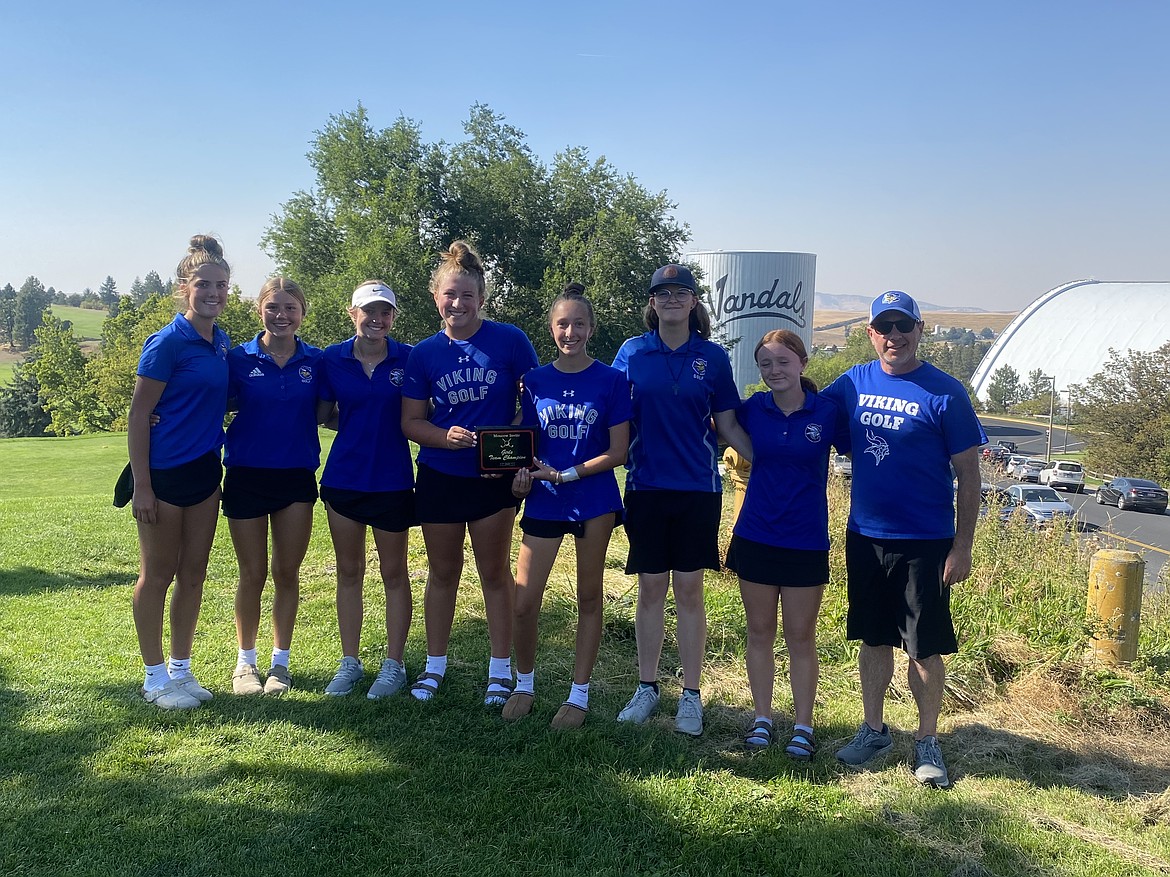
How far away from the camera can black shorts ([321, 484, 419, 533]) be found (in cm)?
409

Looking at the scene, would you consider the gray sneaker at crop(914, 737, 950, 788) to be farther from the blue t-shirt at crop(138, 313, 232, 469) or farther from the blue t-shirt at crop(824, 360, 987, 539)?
the blue t-shirt at crop(138, 313, 232, 469)

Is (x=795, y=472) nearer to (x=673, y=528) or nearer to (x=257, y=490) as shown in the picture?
(x=673, y=528)

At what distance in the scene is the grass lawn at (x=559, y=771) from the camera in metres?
2.89

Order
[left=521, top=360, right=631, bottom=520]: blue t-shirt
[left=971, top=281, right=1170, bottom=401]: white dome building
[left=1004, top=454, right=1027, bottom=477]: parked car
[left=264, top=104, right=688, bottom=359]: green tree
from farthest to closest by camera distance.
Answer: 1. [left=971, top=281, right=1170, bottom=401]: white dome building
2. [left=264, top=104, right=688, bottom=359]: green tree
3. [left=1004, top=454, right=1027, bottom=477]: parked car
4. [left=521, top=360, right=631, bottom=520]: blue t-shirt

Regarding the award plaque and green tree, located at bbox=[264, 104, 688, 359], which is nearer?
the award plaque

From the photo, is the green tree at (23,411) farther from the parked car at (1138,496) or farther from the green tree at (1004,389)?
the green tree at (1004,389)

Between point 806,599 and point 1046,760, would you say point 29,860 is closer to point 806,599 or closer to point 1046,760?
point 806,599

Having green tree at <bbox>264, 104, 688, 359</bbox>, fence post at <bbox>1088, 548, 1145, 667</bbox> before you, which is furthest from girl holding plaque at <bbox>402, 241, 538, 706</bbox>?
green tree at <bbox>264, 104, 688, 359</bbox>

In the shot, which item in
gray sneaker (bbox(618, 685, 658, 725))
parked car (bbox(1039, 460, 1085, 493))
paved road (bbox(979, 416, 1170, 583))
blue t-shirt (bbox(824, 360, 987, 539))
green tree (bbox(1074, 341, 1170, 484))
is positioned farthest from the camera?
green tree (bbox(1074, 341, 1170, 484))

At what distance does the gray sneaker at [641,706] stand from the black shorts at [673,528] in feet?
2.22

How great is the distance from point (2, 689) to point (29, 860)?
6.03 feet

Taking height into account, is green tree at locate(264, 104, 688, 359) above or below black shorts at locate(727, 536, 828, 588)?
above

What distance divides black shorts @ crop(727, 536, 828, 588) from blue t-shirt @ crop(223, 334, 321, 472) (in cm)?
223

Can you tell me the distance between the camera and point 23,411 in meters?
52.8
